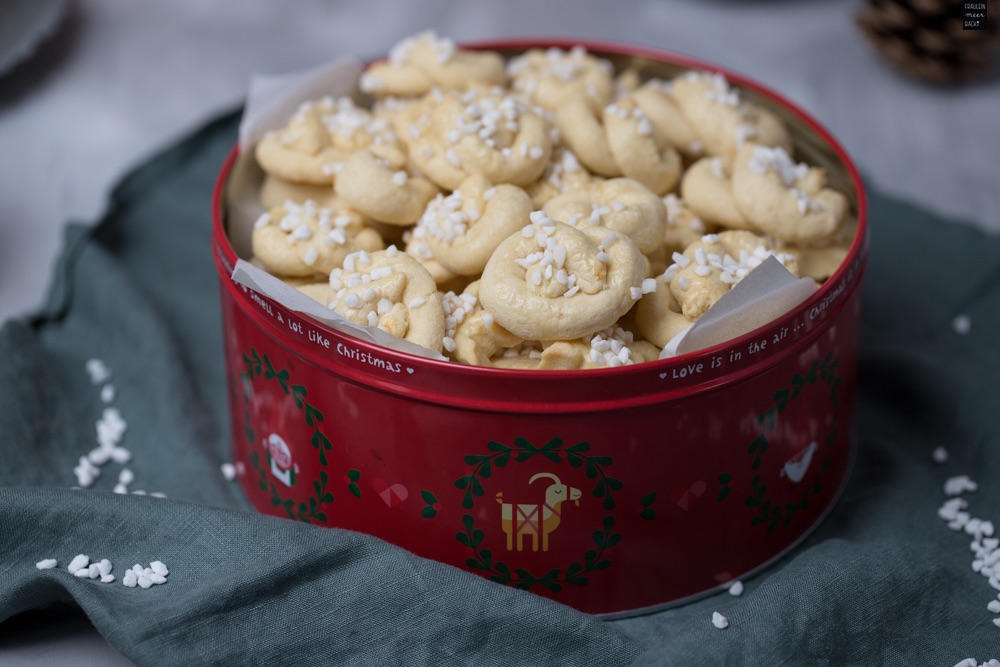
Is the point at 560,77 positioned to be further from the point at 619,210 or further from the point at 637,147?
the point at 619,210

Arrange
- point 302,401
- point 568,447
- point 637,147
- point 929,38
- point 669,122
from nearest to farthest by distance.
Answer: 1. point 568,447
2. point 302,401
3. point 637,147
4. point 669,122
5. point 929,38

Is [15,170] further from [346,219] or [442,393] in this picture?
[442,393]

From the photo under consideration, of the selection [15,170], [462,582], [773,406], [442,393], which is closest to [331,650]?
[462,582]

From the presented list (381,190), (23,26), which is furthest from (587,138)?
(23,26)

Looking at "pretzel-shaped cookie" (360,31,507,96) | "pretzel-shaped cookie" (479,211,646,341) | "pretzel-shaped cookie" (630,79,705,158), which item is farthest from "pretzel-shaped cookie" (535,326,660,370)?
"pretzel-shaped cookie" (360,31,507,96)

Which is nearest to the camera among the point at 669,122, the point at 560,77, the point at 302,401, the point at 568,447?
the point at 568,447

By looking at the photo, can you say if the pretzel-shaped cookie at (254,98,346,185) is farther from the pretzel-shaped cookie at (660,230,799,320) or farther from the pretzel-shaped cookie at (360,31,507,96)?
the pretzel-shaped cookie at (660,230,799,320)

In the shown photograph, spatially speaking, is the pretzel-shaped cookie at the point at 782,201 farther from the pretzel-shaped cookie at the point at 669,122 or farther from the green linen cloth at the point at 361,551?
the green linen cloth at the point at 361,551

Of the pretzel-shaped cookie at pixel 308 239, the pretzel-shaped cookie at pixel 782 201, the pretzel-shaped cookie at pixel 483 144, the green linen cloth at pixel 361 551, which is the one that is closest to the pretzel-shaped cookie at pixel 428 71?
the pretzel-shaped cookie at pixel 483 144
